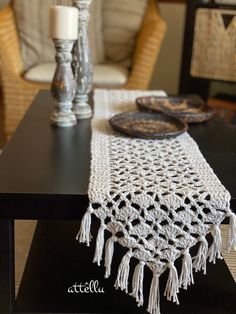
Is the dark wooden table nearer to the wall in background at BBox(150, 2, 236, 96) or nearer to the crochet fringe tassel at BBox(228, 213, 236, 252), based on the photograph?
the crochet fringe tassel at BBox(228, 213, 236, 252)

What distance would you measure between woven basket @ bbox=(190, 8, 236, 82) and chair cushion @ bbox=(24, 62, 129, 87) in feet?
1.34

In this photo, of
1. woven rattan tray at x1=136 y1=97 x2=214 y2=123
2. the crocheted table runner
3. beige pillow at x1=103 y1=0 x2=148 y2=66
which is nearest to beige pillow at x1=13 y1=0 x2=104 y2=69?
beige pillow at x1=103 y1=0 x2=148 y2=66

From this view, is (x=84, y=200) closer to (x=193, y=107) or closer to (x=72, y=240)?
(x=72, y=240)

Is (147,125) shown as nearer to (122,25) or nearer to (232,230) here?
(232,230)

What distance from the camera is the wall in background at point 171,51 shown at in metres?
3.04

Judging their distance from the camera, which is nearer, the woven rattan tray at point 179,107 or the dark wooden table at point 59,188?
the dark wooden table at point 59,188

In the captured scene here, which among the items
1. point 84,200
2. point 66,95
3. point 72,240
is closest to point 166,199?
point 84,200

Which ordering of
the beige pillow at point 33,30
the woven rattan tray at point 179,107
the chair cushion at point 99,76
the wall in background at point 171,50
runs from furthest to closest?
1. the wall in background at point 171,50
2. the beige pillow at point 33,30
3. the chair cushion at point 99,76
4. the woven rattan tray at point 179,107

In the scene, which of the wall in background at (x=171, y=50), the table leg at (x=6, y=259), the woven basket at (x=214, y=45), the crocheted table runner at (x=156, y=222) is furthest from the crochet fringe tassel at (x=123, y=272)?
the wall in background at (x=171, y=50)

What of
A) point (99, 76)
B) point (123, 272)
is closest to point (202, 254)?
point (123, 272)

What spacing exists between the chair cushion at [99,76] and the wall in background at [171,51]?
0.81 meters

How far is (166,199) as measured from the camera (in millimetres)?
927

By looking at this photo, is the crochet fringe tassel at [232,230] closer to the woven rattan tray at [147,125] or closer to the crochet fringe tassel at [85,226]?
the crochet fringe tassel at [85,226]

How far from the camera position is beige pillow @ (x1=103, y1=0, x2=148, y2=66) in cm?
252
